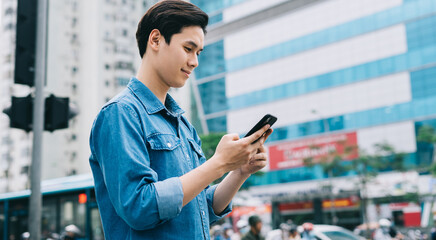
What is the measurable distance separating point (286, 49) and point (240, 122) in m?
8.18

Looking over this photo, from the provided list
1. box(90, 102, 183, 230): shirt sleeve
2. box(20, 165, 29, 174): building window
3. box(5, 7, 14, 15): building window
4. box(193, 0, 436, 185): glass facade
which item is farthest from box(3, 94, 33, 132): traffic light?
box(5, 7, 14, 15): building window

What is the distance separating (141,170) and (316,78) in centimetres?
3963

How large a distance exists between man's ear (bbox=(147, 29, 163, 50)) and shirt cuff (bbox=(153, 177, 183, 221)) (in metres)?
0.47

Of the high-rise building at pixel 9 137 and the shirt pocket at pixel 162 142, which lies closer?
the shirt pocket at pixel 162 142

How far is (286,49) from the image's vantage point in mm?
41750

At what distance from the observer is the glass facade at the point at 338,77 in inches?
1330

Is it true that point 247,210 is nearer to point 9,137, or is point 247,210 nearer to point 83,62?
point 83,62

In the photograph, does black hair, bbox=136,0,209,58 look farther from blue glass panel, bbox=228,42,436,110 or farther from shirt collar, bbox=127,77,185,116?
blue glass panel, bbox=228,42,436,110

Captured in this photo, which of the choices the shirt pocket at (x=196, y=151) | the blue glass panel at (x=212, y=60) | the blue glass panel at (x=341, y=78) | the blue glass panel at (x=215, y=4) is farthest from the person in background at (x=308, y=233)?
the blue glass panel at (x=215, y=4)

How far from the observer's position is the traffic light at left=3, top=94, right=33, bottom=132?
3852mm

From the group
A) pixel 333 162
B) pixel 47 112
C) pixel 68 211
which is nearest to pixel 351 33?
pixel 333 162

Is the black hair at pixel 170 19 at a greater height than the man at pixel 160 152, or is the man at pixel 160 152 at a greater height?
the black hair at pixel 170 19

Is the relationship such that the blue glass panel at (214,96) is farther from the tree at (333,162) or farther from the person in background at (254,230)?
the person in background at (254,230)

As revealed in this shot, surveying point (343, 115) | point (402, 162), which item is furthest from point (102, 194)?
point (343, 115)
